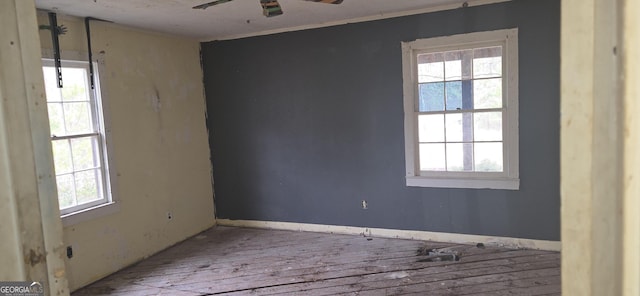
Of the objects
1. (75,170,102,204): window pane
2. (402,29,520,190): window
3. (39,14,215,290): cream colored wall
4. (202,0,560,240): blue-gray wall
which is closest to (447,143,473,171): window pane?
(402,29,520,190): window

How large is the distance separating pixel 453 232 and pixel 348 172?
1.29 metres

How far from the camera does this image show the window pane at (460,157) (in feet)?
14.0

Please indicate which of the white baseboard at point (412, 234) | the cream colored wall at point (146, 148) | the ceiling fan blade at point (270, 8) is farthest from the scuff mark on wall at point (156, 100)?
the white baseboard at point (412, 234)

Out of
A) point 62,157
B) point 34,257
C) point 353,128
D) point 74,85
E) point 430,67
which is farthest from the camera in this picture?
point 353,128

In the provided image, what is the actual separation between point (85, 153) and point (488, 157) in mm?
3845

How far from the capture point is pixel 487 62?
4098 mm

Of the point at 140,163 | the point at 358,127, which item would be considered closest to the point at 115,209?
the point at 140,163

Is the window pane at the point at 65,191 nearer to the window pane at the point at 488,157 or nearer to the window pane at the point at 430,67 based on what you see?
the window pane at the point at 430,67

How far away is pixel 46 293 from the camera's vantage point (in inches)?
33.6

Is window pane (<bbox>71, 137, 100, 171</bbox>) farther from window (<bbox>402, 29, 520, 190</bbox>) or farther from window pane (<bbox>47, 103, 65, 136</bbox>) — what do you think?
window (<bbox>402, 29, 520, 190</bbox>)

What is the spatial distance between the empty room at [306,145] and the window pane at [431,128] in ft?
0.04

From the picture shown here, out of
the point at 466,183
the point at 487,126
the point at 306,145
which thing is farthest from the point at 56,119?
the point at 487,126

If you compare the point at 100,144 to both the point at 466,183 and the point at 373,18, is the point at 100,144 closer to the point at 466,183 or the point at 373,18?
the point at 373,18

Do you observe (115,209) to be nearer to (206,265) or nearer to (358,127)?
(206,265)
